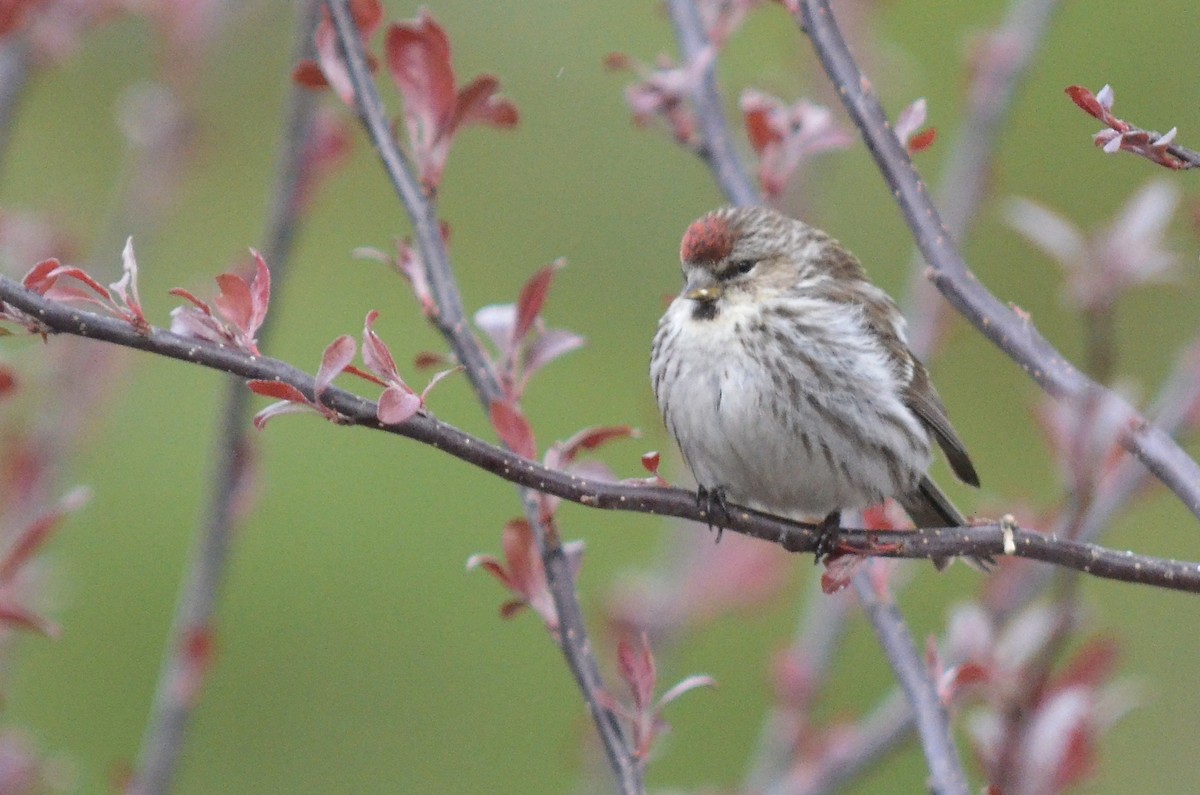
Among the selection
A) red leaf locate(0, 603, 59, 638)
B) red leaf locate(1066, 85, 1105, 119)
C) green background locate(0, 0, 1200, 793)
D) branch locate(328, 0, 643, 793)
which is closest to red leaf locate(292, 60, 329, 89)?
branch locate(328, 0, 643, 793)

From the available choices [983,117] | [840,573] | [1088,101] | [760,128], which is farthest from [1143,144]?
[983,117]

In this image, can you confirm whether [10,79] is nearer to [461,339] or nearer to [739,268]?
[461,339]

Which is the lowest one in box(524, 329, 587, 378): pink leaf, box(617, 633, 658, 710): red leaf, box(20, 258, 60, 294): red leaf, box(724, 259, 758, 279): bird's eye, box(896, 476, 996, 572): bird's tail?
box(617, 633, 658, 710): red leaf

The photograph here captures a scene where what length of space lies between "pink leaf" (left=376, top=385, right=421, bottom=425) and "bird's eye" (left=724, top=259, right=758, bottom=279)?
1.49 metres

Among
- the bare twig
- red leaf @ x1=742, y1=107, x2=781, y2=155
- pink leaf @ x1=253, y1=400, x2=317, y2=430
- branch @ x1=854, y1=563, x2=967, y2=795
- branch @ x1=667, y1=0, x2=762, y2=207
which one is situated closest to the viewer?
pink leaf @ x1=253, y1=400, x2=317, y2=430

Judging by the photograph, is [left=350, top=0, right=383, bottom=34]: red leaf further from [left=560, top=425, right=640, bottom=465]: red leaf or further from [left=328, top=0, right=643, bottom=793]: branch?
[left=560, top=425, right=640, bottom=465]: red leaf

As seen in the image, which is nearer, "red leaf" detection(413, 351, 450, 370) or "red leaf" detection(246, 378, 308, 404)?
"red leaf" detection(246, 378, 308, 404)

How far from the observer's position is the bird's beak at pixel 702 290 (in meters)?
3.12

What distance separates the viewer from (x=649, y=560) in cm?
752

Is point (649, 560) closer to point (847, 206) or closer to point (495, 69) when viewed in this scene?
point (847, 206)

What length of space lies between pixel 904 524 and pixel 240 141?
22.9 ft

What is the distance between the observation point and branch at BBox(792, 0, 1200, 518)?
7.23 feet

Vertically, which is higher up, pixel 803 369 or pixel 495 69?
pixel 495 69

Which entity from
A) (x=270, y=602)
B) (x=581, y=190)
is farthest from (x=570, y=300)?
(x=270, y=602)
